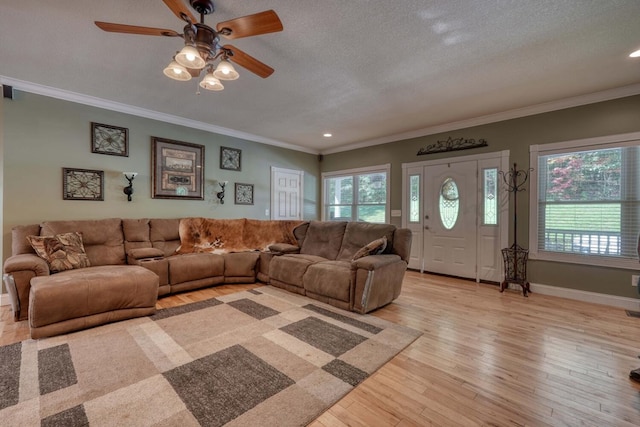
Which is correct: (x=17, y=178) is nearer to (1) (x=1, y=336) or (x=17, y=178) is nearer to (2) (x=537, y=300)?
(1) (x=1, y=336)

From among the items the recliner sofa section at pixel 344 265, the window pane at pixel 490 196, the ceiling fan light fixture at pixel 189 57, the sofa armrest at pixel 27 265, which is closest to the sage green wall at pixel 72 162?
the sofa armrest at pixel 27 265

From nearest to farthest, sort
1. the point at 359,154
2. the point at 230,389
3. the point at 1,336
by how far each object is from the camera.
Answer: the point at 230,389 → the point at 1,336 → the point at 359,154

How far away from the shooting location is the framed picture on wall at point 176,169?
424 centimetres

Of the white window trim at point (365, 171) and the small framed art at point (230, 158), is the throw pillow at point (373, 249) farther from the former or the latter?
the small framed art at point (230, 158)

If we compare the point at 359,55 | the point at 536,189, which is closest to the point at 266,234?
the point at 359,55

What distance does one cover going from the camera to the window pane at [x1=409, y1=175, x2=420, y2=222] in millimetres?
5090

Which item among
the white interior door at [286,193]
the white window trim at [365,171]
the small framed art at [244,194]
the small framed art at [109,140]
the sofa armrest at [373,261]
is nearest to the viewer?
the sofa armrest at [373,261]

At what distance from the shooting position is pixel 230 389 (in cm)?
164

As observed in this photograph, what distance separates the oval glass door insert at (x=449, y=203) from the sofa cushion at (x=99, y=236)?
499 centimetres

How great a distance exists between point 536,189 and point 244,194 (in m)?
4.86

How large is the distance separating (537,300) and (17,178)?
6675 mm

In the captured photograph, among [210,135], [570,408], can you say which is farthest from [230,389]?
[210,135]

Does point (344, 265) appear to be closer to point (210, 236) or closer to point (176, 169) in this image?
point (210, 236)

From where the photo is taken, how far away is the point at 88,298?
2400mm
